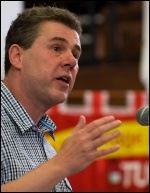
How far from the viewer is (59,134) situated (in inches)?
125

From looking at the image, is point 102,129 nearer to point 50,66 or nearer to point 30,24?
point 50,66

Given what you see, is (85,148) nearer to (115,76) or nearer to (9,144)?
(9,144)

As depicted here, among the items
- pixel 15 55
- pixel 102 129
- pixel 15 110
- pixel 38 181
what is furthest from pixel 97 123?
pixel 15 55

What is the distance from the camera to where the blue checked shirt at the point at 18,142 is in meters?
0.91

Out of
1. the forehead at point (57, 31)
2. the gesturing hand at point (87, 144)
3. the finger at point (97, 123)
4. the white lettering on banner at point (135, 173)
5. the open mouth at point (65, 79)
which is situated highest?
the forehead at point (57, 31)

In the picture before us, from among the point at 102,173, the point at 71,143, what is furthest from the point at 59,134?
the point at 71,143

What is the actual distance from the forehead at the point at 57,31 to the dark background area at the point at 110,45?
138 inches

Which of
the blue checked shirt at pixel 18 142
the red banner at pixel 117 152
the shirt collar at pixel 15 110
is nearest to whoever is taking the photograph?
the blue checked shirt at pixel 18 142

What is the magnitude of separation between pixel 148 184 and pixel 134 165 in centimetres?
16

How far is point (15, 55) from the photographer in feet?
3.76

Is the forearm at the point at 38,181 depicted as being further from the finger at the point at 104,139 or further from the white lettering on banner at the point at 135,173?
the white lettering on banner at the point at 135,173

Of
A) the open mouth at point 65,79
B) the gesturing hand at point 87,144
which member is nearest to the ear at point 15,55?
the open mouth at point 65,79

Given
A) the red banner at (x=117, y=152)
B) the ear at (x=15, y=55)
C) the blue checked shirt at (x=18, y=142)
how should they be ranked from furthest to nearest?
the red banner at (x=117, y=152) → the ear at (x=15, y=55) → the blue checked shirt at (x=18, y=142)

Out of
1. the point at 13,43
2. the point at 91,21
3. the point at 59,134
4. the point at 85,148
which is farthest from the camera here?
the point at 91,21
